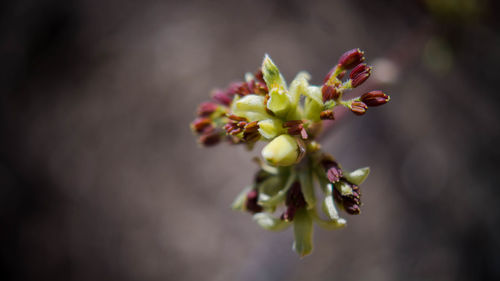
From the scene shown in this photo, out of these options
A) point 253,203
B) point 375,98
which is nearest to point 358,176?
point 375,98

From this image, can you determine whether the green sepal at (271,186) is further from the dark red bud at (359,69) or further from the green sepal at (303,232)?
the dark red bud at (359,69)

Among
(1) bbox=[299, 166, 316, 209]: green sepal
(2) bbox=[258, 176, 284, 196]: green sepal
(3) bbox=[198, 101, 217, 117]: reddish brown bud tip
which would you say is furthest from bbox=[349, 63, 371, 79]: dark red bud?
(3) bbox=[198, 101, 217, 117]: reddish brown bud tip

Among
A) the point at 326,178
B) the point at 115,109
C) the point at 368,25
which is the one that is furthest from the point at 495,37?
the point at 115,109

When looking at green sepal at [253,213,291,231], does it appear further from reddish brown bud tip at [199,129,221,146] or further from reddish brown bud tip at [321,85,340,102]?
reddish brown bud tip at [321,85,340,102]

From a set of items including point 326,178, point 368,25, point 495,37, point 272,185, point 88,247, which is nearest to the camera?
point 326,178

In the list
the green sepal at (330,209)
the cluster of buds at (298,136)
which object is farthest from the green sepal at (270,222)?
the green sepal at (330,209)

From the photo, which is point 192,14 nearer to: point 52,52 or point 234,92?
point 52,52
